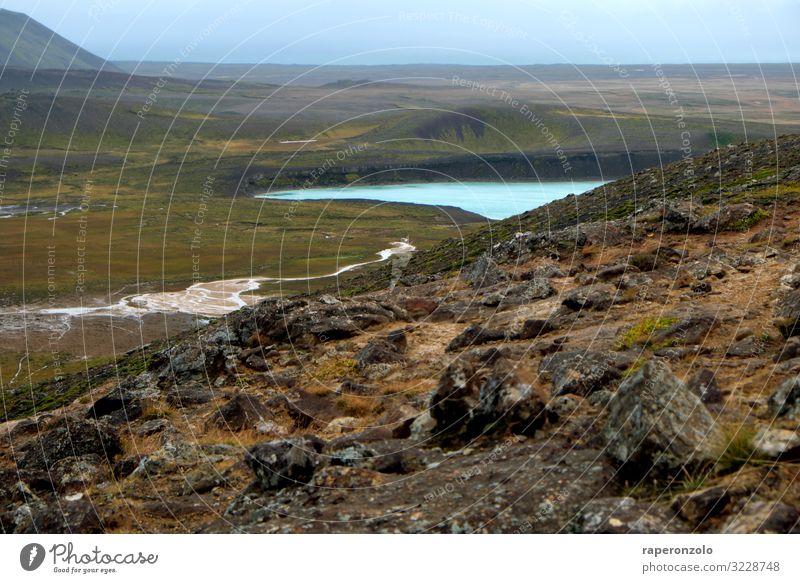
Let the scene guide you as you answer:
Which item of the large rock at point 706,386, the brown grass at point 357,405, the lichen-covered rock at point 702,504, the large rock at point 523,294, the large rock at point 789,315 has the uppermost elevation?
the large rock at point 789,315

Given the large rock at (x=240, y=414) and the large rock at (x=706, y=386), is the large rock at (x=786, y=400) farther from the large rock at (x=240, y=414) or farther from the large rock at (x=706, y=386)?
the large rock at (x=240, y=414)

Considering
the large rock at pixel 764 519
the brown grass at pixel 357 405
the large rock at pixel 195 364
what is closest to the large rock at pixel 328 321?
the large rock at pixel 195 364

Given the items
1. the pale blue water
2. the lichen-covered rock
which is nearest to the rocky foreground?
the lichen-covered rock

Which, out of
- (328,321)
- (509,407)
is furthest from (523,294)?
(509,407)

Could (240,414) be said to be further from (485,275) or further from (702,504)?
(485,275)

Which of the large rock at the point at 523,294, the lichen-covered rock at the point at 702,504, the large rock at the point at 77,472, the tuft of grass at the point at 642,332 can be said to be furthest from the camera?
the large rock at the point at 523,294

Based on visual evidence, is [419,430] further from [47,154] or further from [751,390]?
[47,154]

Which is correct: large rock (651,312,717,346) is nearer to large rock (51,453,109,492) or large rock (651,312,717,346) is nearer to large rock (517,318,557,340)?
large rock (517,318,557,340)
